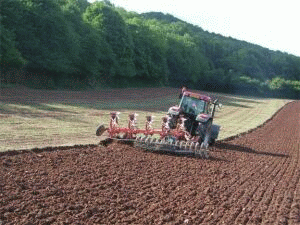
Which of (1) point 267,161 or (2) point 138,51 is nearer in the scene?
(1) point 267,161

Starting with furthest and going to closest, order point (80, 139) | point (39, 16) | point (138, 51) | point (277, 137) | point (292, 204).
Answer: point (138, 51)
point (39, 16)
point (277, 137)
point (80, 139)
point (292, 204)

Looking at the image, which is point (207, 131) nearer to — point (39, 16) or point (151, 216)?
point (151, 216)

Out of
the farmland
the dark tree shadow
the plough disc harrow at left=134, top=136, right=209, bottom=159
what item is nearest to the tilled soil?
the farmland

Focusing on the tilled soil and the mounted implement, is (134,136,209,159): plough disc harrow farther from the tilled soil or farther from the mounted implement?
the tilled soil

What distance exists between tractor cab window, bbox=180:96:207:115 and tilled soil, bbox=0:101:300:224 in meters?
2.72

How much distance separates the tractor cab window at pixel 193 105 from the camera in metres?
20.1

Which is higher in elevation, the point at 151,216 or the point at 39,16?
the point at 39,16

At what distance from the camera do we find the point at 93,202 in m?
9.68

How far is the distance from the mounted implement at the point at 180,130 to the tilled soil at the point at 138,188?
0.41 m

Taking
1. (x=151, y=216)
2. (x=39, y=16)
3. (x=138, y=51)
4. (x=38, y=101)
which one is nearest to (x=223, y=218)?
(x=151, y=216)

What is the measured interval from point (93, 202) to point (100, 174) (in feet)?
8.85

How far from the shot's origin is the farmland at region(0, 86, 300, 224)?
29.7ft

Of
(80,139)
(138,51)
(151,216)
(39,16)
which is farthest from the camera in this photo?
(138,51)

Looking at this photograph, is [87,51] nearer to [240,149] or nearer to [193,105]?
[240,149]
